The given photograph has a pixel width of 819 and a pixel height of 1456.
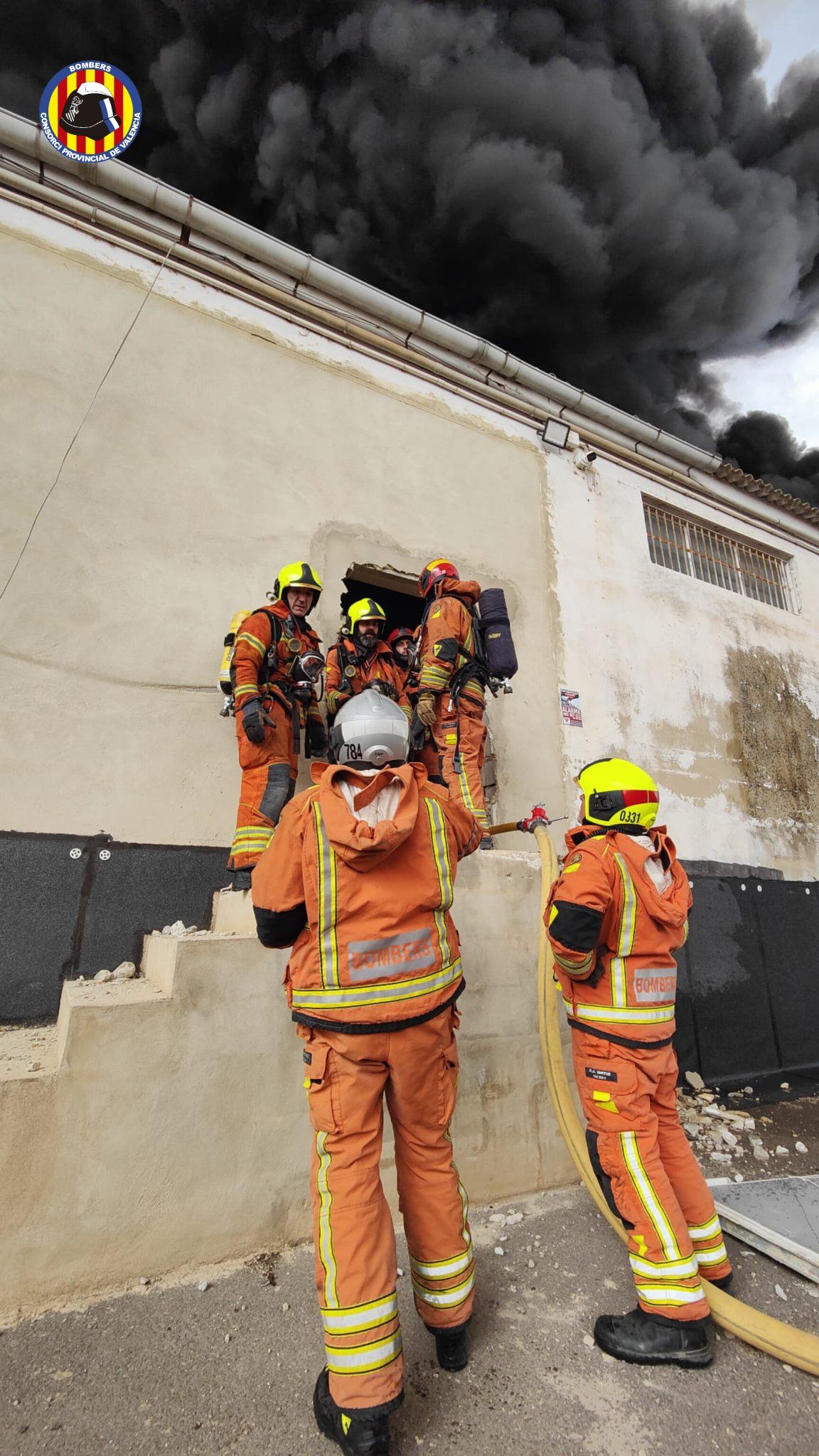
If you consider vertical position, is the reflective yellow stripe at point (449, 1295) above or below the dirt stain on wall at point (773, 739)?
below

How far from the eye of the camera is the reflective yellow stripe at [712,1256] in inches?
91.5

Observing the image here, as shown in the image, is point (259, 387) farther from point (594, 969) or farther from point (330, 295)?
point (594, 969)

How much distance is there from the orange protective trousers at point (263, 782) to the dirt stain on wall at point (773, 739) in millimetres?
5063

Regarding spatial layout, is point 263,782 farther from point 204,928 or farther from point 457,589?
point 457,589

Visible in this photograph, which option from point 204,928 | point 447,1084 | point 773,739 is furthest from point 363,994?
point 773,739

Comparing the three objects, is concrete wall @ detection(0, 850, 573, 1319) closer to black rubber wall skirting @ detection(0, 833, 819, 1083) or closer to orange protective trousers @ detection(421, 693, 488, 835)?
black rubber wall skirting @ detection(0, 833, 819, 1083)

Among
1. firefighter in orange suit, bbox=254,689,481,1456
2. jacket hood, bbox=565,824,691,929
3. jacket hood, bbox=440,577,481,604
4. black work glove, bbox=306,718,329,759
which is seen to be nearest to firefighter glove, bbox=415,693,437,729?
black work glove, bbox=306,718,329,759

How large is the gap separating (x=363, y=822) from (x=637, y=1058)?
4.18 ft

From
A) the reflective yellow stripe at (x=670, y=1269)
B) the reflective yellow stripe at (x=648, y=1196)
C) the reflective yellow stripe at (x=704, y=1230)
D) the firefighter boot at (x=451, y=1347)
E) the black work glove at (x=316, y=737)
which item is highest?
the black work glove at (x=316, y=737)

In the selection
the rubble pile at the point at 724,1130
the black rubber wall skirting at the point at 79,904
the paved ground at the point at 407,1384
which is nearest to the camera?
the paved ground at the point at 407,1384

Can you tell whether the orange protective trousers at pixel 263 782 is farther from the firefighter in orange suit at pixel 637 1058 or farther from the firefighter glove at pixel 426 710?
the firefighter in orange suit at pixel 637 1058

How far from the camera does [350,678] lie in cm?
482

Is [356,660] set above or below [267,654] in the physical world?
above

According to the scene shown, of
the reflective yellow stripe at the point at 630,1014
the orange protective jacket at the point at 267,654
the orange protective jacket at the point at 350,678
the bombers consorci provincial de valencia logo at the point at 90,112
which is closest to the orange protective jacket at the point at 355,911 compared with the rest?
the reflective yellow stripe at the point at 630,1014
